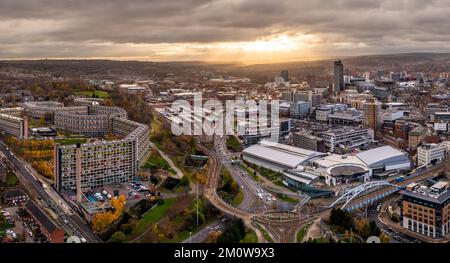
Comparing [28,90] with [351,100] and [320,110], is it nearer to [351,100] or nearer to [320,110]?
[320,110]

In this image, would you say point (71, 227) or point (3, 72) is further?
point (3, 72)

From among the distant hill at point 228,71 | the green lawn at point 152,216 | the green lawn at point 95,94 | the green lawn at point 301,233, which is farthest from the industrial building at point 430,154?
the green lawn at point 95,94

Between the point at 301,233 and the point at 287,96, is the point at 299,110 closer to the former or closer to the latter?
the point at 287,96

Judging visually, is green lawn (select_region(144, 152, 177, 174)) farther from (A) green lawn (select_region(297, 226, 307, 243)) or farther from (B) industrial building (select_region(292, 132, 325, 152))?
(B) industrial building (select_region(292, 132, 325, 152))

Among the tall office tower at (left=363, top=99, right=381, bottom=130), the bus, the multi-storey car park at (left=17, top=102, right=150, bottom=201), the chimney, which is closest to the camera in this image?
the chimney

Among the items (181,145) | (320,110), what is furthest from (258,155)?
(320,110)

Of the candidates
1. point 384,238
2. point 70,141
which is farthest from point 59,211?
point 384,238

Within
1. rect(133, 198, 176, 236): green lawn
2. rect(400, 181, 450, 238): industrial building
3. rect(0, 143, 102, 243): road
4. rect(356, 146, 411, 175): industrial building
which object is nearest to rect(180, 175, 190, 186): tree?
rect(133, 198, 176, 236): green lawn
